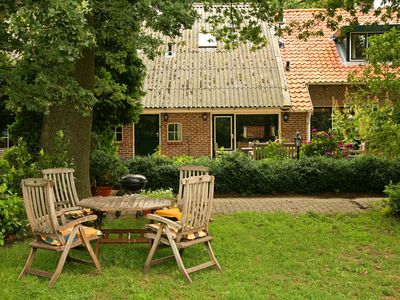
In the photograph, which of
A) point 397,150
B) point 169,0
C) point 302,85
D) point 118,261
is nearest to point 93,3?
point 169,0

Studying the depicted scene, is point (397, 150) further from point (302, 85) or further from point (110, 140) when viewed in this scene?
point (302, 85)

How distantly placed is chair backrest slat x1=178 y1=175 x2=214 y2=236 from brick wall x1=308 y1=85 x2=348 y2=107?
637 inches

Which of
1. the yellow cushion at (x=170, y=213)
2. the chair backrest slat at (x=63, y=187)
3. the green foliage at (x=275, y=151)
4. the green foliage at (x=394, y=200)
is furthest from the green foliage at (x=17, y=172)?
the green foliage at (x=275, y=151)

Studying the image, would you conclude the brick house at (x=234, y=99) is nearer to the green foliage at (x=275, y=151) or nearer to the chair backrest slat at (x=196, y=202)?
the green foliage at (x=275, y=151)

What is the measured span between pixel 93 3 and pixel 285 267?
15.2 feet

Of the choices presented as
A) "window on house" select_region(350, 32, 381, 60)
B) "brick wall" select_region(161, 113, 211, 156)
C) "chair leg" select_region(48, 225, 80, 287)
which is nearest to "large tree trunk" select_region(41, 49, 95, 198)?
"chair leg" select_region(48, 225, 80, 287)

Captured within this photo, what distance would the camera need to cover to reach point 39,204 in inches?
227

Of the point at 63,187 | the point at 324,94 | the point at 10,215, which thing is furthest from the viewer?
the point at 324,94

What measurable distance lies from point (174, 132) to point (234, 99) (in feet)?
9.68

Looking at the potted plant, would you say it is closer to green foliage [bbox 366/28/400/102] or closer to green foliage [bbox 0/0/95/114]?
green foliage [bbox 0/0/95/114]

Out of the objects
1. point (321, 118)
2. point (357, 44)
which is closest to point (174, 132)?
point (321, 118)

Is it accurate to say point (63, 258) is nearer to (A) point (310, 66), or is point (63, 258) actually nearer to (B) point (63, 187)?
(B) point (63, 187)

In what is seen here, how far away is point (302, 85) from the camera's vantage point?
2136cm

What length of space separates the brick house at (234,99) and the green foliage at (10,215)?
12148mm
